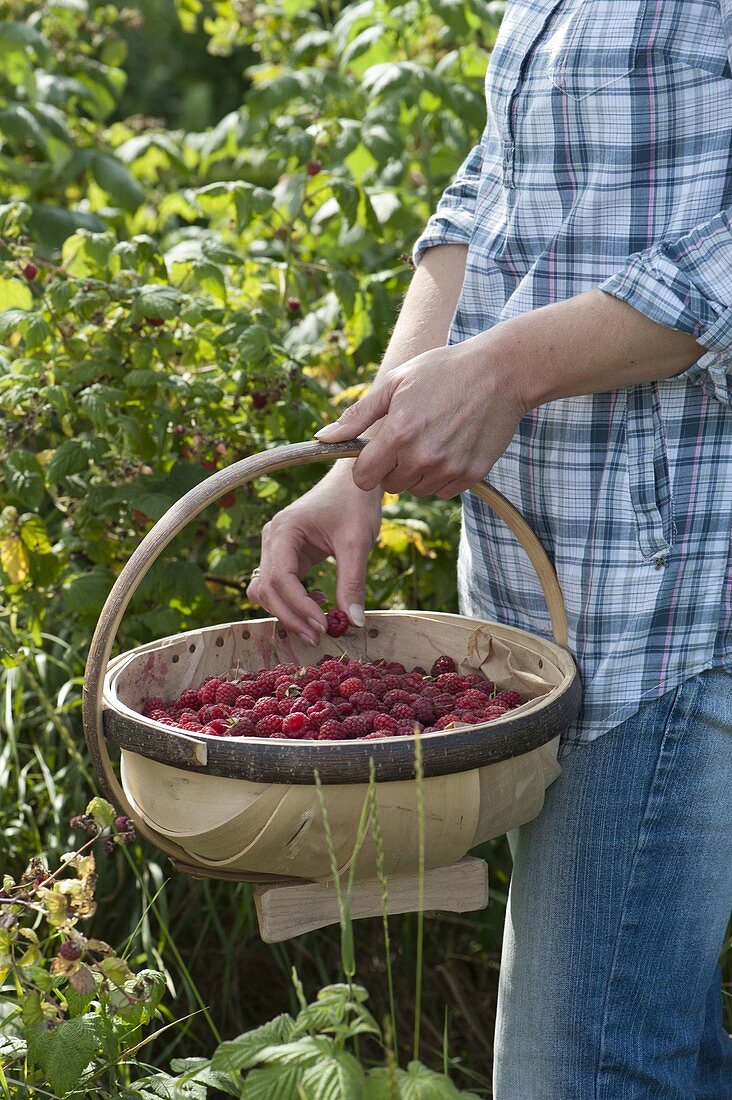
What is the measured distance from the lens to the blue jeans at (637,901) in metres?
1.25

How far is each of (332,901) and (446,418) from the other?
19.9 inches

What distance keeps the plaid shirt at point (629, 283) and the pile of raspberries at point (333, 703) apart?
0.52ft

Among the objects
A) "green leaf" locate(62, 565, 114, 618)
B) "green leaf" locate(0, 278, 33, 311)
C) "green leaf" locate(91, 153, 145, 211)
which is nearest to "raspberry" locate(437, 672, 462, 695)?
"green leaf" locate(62, 565, 114, 618)

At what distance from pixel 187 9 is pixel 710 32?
2.96 m

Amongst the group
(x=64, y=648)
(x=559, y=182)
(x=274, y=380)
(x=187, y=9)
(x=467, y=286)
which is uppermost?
(x=187, y=9)

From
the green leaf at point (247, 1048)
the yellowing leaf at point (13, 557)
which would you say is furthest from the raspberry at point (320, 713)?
the yellowing leaf at point (13, 557)

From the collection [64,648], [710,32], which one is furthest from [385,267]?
[710,32]

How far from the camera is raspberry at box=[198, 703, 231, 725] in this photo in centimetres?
123

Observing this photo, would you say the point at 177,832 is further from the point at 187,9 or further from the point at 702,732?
the point at 187,9

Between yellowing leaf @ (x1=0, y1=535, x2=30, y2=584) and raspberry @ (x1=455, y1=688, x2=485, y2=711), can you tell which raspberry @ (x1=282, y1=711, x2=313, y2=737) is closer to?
raspberry @ (x1=455, y1=688, x2=485, y2=711)

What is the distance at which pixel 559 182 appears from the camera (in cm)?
129

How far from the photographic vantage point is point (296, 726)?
1.18 meters

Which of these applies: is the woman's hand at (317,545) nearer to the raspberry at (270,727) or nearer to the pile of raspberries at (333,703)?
the pile of raspberries at (333,703)

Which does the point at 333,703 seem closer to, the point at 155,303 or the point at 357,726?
the point at 357,726
